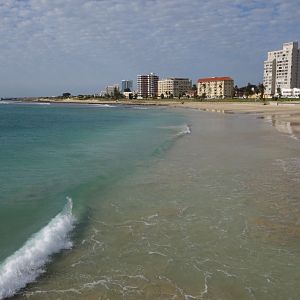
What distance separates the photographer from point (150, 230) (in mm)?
8922

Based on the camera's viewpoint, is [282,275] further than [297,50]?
No

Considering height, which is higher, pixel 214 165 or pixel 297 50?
pixel 297 50

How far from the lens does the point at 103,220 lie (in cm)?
967

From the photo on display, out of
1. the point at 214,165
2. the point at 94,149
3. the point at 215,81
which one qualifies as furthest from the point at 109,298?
the point at 215,81

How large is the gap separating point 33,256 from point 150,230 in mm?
2739

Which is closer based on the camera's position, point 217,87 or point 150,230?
point 150,230

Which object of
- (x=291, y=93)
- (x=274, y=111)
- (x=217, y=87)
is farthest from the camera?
(x=217, y=87)

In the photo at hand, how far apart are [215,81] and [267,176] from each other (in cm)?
17634

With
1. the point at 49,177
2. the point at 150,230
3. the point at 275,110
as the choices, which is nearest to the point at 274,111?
the point at 275,110

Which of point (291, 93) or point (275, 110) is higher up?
point (291, 93)

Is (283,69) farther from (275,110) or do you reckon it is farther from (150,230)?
(150,230)

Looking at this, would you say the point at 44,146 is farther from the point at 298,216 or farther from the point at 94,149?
the point at 298,216

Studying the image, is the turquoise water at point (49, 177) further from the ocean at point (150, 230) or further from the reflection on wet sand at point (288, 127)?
the reflection on wet sand at point (288, 127)

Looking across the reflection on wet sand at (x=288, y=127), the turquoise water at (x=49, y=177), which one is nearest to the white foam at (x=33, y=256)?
the turquoise water at (x=49, y=177)
